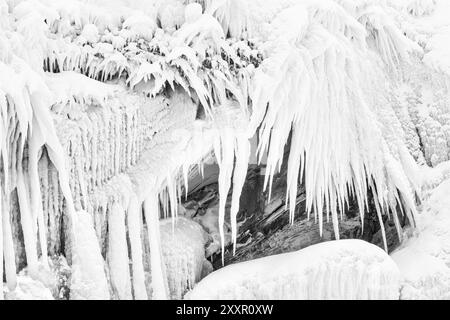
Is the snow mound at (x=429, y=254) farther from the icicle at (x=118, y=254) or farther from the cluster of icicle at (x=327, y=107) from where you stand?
the icicle at (x=118, y=254)

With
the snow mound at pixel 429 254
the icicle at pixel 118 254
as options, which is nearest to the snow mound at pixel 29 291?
the icicle at pixel 118 254

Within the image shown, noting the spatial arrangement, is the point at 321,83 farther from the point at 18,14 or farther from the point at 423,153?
the point at 18,14

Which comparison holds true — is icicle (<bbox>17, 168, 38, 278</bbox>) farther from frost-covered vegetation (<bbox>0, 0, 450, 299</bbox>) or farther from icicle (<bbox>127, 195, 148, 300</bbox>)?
icicle (<bbox>127, 195, 148, 300</bbox>)

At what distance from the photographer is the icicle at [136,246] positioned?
4406 millimetres

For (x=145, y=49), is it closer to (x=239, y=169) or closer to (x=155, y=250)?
(x=239, y=169)

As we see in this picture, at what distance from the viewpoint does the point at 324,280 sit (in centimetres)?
447

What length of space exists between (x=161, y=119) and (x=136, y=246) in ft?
2.79

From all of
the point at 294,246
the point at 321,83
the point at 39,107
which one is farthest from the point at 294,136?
the point at 39,107

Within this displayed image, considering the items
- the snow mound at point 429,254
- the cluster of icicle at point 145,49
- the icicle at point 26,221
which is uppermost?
the cluster of icicle at point 145,49

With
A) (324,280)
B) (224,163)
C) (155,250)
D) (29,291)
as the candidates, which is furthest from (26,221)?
(324,280)

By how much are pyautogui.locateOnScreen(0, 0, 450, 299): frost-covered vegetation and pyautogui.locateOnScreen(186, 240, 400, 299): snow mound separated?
0.31 meters

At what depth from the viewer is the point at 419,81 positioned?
559 cm

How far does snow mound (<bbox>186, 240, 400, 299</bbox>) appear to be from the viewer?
14.6 ft
